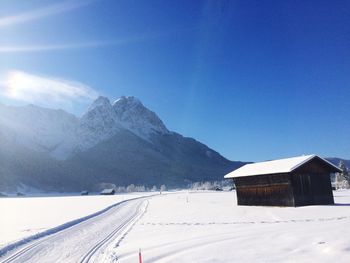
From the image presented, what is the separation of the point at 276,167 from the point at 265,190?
108 inches

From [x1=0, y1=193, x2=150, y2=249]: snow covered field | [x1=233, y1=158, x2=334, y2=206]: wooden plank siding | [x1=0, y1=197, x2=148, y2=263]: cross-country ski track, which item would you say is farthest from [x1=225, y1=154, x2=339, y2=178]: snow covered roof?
[x1=0, y1=197, x2=148, y2=263]: cross-country ski track

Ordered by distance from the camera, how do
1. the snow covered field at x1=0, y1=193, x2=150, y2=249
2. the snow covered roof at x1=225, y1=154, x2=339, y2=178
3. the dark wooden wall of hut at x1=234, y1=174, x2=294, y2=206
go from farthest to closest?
the dark wooden wall of hut at x1=234, y1=174, x2=294, y2=206, the snow covered roof at x1=225, y1=154, x2=339, y2=178, the snow covered field at x1=0, y1=193, x2=150, y2=249

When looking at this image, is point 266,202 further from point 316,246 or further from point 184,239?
point 316,246

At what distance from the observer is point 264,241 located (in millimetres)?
16734

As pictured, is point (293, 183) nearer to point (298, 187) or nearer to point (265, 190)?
point (298, 187)

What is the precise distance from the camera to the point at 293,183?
1471 inches

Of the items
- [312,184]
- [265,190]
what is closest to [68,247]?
[265,190]

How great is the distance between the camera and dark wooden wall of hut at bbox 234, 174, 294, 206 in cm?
3773

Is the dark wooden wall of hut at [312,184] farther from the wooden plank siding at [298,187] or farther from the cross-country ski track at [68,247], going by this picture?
the cross-country ski track at [68,247]

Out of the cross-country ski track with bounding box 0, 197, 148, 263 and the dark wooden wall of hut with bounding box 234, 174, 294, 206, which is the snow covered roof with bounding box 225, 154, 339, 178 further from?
the cross-country ski track with bounding box 0, 197, 148, 263

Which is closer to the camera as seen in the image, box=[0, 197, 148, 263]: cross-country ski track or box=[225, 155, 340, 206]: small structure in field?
box=[0, 197, 148, 263]: cross-country ski track

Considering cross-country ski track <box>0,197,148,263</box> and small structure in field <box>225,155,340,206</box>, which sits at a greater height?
small structure in field <box>225,155,340,206</box>

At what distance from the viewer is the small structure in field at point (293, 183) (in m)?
37.4

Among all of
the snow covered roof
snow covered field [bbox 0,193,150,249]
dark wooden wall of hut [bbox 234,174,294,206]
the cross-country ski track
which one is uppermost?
the snow covered roof
